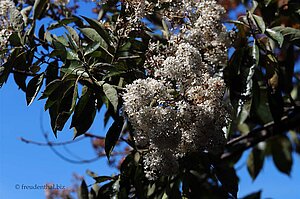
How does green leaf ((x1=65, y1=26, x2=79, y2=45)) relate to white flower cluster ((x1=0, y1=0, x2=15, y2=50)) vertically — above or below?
below

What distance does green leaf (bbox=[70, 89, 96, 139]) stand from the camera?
4.13 ft

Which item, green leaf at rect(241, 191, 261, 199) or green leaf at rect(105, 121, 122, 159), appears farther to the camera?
green leaf at rect(105, 121, 122, 159)

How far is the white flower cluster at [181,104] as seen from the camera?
1104 mm

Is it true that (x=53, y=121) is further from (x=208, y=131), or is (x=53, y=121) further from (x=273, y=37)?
(x=273, y=37)

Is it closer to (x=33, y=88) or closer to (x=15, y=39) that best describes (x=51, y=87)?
(x=33, y=88)

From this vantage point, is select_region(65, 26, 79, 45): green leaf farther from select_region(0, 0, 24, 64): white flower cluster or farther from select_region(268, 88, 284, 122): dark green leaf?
select_region(268, 88, 284, 122): dark green leaf

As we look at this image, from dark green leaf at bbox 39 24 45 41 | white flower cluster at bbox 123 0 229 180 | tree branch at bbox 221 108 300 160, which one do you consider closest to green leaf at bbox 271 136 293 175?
white flower cluster at bbox 123 0 229 180

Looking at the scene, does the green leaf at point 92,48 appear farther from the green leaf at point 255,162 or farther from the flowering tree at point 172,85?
the green leaf at point 255,162

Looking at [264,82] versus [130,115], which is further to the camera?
[264,82]

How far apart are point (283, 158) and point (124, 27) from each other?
56 centimetres

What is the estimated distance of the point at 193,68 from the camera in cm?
114

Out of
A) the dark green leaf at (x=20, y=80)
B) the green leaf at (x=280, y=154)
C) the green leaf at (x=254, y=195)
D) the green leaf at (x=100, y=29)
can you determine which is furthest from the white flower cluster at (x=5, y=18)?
the green leaf at (x=254, y=195)

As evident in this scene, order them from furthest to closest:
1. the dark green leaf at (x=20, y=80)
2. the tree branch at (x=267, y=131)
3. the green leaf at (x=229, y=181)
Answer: the dark green leaf at (x=20, y=80)
the tree branch at (x=267, y=131)
the green leaf at (x=229, y=181)

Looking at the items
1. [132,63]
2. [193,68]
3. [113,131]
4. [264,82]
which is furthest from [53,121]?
[264,82]
